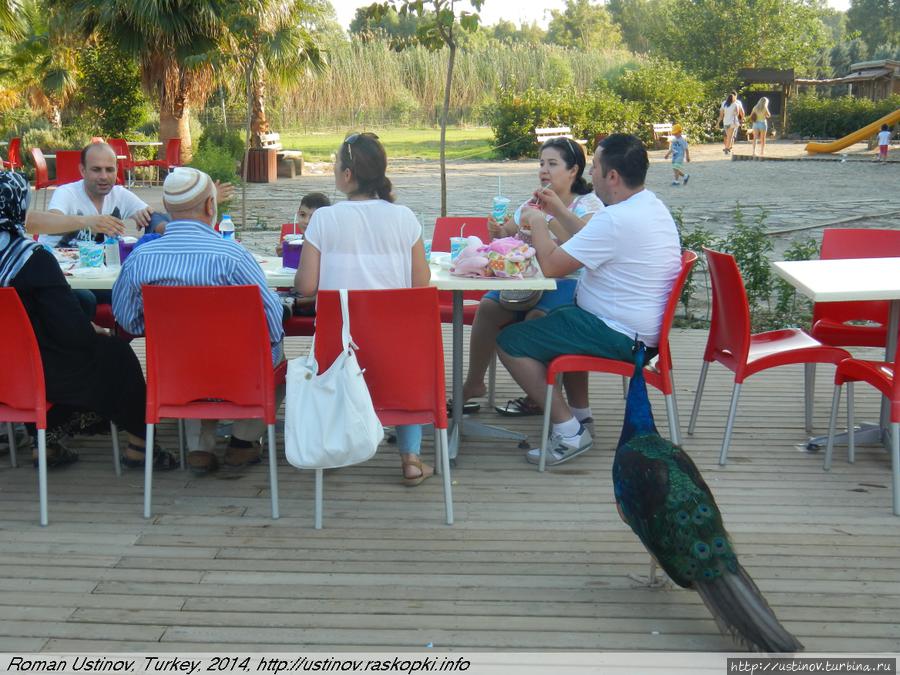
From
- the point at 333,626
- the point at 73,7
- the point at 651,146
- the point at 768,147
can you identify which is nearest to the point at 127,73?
the point at 73,7

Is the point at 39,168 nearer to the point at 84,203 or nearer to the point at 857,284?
the point at 84,203

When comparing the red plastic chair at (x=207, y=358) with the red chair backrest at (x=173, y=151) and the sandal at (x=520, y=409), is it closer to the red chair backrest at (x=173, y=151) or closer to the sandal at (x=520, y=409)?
Result: the sandal at (x=520, y=409)

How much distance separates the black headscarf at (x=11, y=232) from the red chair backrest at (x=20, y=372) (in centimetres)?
23

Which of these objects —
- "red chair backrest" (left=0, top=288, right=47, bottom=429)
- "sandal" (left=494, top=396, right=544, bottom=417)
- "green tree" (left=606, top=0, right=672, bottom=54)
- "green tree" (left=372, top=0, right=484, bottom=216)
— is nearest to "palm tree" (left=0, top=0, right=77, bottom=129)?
"green tree" (left=372, top=0, right=484, bottom=216)

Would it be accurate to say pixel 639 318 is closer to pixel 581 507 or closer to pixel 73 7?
pixel 581 507

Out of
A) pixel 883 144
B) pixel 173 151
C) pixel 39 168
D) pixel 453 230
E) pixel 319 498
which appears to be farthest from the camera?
pixel 883 144

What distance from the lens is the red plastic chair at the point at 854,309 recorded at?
4.65 metres

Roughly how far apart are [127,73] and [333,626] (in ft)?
63.8

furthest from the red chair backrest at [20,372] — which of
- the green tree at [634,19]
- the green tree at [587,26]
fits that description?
the green tree at [634,19]

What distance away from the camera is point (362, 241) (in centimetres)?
374

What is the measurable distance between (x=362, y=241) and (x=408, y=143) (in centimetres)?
2329

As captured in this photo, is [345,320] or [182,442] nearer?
[345,320]

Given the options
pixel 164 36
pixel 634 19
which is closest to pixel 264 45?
pixel 164 36

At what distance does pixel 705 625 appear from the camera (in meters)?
2.79
